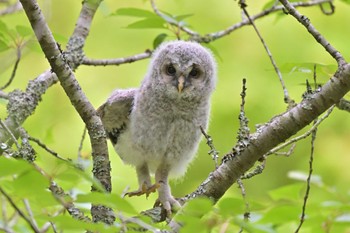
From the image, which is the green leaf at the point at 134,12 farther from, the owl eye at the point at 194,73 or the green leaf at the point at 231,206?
the green leaf at the point at 231,206

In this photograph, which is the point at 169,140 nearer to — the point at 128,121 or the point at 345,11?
the point at 128,121

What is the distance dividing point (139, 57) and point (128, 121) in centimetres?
35

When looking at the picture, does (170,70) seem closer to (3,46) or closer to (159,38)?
(159,38)

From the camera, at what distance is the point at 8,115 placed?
273 centimetres

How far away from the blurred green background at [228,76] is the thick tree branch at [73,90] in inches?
101

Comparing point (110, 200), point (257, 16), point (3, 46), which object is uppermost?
point (257, 16)

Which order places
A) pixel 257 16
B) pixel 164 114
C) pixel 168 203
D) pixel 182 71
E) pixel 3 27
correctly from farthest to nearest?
pixel 257 16 → pixel 182 71 → pixel 164 114 → pixel 168 203 → pixel 3 27

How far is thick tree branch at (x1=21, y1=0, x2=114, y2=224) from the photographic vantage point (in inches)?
77.4

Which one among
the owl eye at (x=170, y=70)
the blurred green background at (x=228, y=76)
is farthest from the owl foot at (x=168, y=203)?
the blurred green background at (x=228, y=76)

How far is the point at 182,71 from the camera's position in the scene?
3193 mm

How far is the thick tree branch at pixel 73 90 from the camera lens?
1.96m

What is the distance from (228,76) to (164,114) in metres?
2.13

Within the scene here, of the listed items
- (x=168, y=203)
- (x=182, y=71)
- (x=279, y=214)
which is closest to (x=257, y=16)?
(x=182, y=71)

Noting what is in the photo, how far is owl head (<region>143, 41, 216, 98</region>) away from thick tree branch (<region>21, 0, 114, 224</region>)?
0.89 meters
